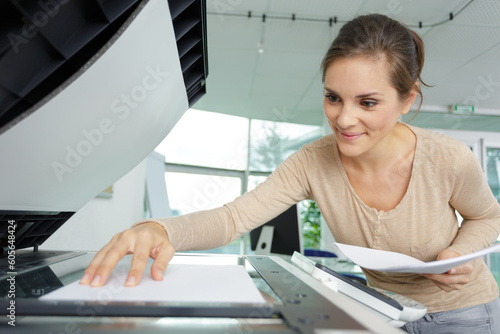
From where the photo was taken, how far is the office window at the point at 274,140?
6.14 m

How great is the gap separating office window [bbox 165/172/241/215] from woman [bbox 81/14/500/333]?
4.29 m

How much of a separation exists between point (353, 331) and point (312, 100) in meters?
5.31

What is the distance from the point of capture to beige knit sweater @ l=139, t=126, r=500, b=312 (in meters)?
0.93

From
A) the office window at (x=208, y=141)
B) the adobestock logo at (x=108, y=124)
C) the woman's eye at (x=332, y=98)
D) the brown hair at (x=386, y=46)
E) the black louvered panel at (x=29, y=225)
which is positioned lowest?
the black louvered panel at (x=29, y=225)

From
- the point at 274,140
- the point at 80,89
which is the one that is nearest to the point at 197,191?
the point at 274,140

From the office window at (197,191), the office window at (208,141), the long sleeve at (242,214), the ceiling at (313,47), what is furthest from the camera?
the office window at (208,141)

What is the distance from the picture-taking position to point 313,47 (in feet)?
12.5

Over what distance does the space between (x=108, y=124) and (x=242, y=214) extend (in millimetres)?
439

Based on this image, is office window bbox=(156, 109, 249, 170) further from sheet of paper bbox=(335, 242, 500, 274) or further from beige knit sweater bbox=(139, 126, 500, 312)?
sheet of paper bbox=(335, 242, 500, 274)

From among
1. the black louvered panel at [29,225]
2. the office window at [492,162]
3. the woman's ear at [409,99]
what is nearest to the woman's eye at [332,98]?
the woman's ear at [409,99]

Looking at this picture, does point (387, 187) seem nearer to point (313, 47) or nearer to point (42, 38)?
point (42, 38)

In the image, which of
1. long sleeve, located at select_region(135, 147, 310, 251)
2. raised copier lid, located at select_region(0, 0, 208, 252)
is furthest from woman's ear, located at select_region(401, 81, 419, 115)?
raised copier lid, located at select_region(0, 0, 208, 252)

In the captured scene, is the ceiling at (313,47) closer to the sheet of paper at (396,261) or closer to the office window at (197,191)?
the office window at (197,191)

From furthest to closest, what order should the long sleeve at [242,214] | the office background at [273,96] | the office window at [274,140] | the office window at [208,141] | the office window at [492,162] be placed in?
the office window at [274,140] < the office window at [208,141] < the office window at [492,162] < the office background at [273,96] < the long sleeve at [242,214]
